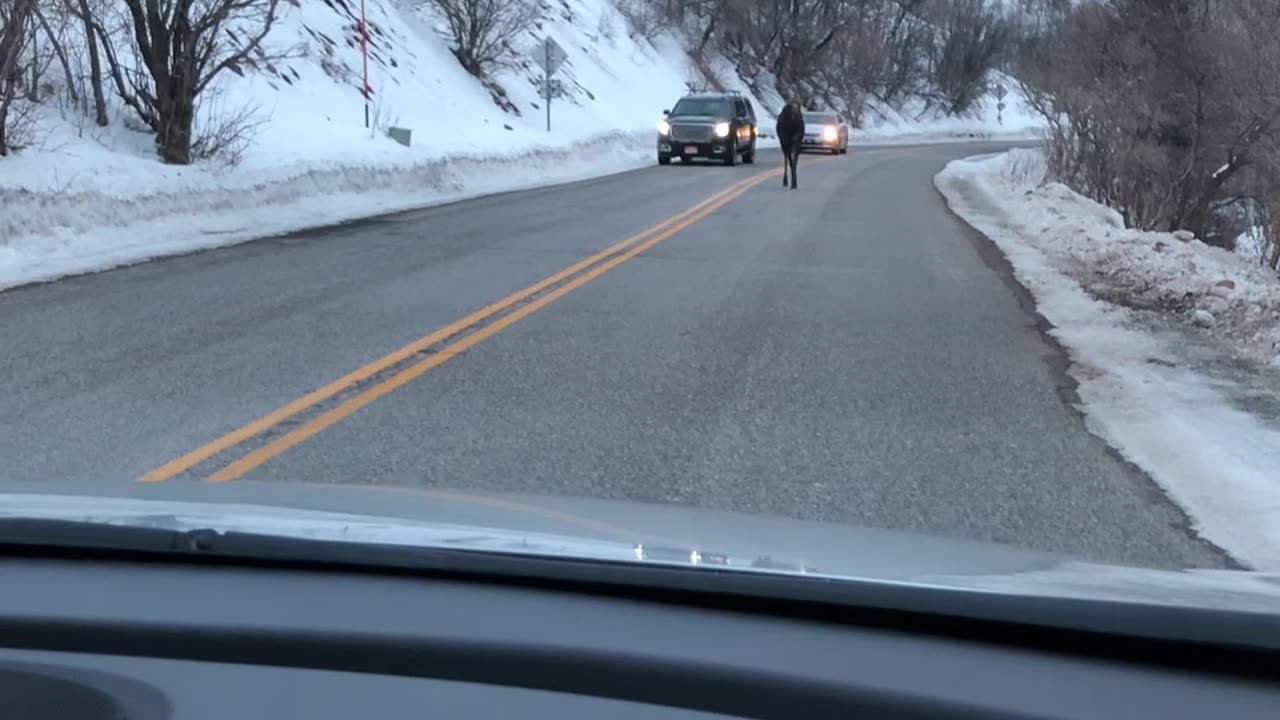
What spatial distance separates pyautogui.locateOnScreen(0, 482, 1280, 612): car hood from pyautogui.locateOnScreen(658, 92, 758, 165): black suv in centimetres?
3232

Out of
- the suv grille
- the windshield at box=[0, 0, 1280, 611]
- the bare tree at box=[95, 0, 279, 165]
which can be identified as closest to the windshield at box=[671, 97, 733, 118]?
the suv grille

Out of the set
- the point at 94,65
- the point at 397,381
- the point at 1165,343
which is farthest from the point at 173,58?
the point at 1165,343

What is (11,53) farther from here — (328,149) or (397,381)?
(397,381)

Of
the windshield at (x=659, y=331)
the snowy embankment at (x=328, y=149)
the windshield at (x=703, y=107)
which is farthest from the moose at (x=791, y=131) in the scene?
the windshield at (x=703, y=107)

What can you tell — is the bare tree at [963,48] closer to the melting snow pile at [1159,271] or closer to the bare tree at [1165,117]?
the bare tree at [1165,117]

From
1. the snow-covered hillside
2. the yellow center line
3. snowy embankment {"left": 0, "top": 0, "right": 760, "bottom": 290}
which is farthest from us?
the snow-covered hillside

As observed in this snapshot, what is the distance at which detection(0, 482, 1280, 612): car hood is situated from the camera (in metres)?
2.61

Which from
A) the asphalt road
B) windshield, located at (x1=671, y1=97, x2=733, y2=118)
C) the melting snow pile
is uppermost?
windshield, located at (x1=671, y1=97, x2=733, y2=118)

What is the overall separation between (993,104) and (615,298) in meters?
80.3

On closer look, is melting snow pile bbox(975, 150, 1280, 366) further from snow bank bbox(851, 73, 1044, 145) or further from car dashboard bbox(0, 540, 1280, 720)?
snow bank bbox(851, 73, 1044, 145)

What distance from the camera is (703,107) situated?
3684 centimetres

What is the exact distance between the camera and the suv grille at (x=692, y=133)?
35.5m

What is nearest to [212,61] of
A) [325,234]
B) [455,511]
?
[325,234]

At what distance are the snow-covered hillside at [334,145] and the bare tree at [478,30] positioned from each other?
0.51 meters
